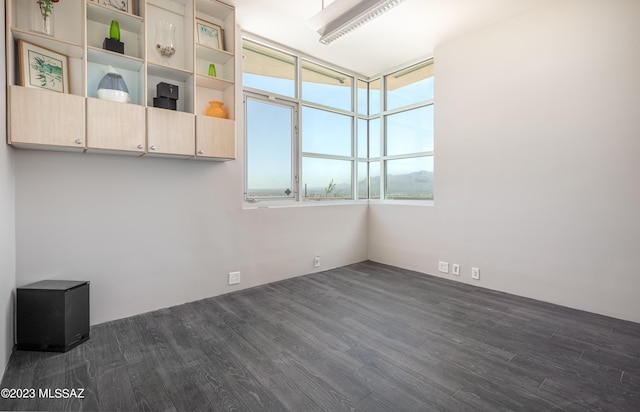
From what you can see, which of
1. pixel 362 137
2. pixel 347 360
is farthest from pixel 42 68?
pixel 362 137

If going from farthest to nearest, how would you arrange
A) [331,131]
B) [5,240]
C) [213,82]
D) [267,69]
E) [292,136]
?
[331,131] < [292,136] < [267,69] < [213,82] < [5,240]

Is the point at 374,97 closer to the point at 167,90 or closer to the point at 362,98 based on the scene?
the point at 362,98

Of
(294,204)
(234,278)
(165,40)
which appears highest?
(165,40)

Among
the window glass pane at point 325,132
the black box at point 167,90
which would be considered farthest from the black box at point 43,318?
the window glass pane at point 325,132

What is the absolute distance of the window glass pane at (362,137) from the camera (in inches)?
206

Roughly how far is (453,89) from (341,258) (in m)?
2.81

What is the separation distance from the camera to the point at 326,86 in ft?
15.6

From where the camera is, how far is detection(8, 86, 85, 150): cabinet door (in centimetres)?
213

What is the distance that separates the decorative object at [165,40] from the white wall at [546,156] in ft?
10.6

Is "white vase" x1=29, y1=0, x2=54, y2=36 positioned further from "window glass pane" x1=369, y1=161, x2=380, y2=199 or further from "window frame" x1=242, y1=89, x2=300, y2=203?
"window glass pane" x1=369, y1=161, x2=380, y2=199

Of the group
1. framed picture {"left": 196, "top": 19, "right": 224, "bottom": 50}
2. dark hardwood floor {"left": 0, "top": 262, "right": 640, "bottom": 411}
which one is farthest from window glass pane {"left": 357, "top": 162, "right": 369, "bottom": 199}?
framed picture {"left": 196, "top": 19, "right": 224, "bottom": 50}

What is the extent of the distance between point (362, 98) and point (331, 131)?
95 cm

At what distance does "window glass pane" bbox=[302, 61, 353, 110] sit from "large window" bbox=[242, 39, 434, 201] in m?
0.01

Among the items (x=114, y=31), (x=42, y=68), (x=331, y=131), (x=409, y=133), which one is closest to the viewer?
(x=42, y=68)
